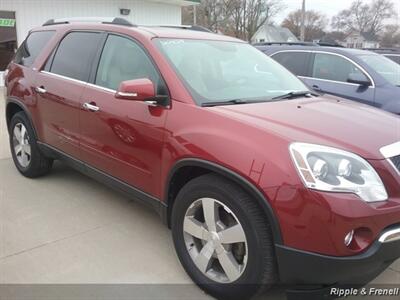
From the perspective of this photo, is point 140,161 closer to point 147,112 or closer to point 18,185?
point 147,112

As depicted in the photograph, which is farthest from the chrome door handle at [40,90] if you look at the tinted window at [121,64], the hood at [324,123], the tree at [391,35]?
the tree at [391,35]

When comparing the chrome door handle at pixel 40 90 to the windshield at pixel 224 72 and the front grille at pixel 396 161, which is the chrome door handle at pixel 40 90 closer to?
the windshield at pixel 224 72

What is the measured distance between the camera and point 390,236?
242 centimetres

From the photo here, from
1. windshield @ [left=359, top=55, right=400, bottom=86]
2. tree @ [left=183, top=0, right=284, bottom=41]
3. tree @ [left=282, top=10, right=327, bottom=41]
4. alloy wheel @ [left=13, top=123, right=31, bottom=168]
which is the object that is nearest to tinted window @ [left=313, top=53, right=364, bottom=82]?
windshield @ [left=359, top=55, right=400, bottom=86]

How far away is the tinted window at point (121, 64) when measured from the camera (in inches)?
139

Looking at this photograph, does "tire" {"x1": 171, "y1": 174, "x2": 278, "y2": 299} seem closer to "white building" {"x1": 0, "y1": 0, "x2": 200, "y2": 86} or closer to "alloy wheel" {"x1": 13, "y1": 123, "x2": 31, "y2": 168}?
"alloy wheel" {"x1": 13, "y1": 123, "x2": 31, "y2": 168}

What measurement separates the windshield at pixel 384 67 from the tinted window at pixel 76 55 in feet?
15.5

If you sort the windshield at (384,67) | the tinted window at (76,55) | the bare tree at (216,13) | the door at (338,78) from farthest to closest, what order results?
the bare tree at (216,13) → the windshield at (384,67) → the door at (338,78) → the tinted window at (76,55)

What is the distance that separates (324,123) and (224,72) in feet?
3.43

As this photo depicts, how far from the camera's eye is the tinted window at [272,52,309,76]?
7621mm

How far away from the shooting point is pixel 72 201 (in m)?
4.54

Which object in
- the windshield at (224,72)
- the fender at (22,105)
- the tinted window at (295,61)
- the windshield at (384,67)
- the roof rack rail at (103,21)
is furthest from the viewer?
the tinted window at (295,61)

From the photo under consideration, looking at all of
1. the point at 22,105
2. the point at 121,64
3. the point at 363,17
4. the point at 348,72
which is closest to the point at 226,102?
the point at 121,64

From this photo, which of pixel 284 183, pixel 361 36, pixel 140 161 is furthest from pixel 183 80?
pixel 361 36
